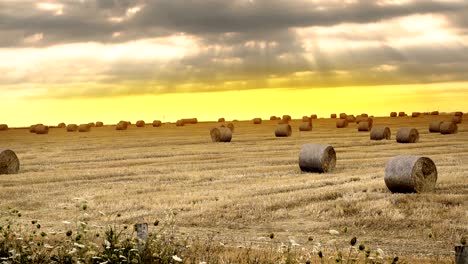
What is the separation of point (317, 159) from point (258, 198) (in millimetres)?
6741

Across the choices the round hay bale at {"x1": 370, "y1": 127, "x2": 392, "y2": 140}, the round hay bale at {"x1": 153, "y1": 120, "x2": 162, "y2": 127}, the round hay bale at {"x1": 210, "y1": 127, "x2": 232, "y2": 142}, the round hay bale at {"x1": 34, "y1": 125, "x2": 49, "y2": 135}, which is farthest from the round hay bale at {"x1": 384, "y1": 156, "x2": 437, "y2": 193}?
the round hay bale at {"x1": 153, "y1": 120, "x2": 162, "y2": 127}

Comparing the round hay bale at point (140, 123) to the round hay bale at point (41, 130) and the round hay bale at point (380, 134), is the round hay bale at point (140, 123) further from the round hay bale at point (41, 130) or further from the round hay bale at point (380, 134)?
the round hay bale at point (380, 134)

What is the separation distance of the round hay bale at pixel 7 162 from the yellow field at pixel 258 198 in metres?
0.81

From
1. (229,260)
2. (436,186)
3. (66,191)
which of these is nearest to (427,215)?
(436,186)

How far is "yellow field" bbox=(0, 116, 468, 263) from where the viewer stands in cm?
1420

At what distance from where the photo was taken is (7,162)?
86.1 ft

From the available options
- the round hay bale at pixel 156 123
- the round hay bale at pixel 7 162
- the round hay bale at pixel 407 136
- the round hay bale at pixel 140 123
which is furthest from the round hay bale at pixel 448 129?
the round hay bale at pixel 140 123

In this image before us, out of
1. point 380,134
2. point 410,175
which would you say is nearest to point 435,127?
point 380,134

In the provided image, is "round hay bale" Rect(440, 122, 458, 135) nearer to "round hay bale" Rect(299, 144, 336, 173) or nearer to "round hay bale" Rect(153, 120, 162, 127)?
"round hay bale" Rect(299, 144, 336, 173)

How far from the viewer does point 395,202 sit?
55.6ft

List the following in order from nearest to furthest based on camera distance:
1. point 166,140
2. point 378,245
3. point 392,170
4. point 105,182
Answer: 1. point 378,245
2. point 392,170
3. point 105,182
4. point 166,140

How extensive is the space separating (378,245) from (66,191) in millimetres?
11350

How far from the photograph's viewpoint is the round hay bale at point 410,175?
60.5 ft

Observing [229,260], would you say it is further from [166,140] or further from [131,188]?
[166,140]
